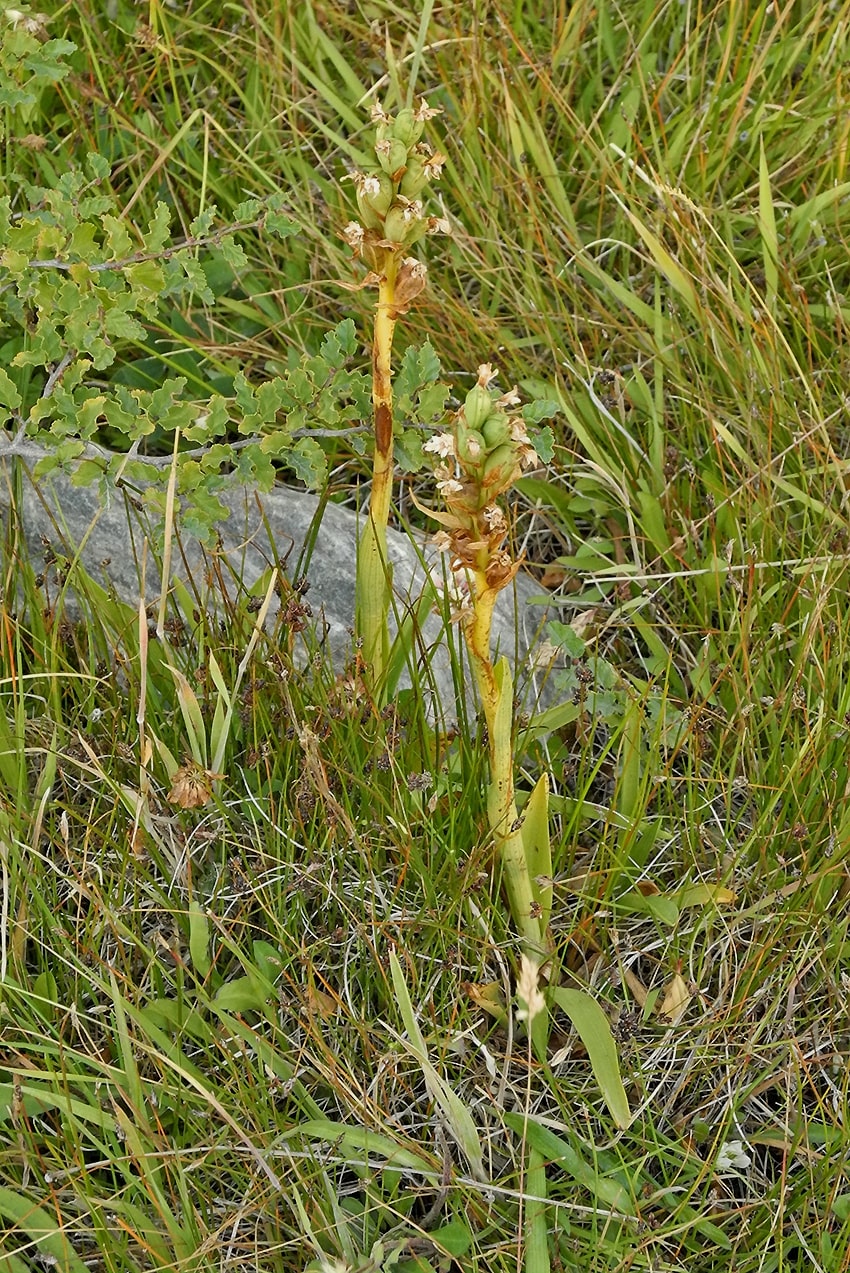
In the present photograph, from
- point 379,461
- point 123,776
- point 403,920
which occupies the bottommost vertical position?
point 403,920

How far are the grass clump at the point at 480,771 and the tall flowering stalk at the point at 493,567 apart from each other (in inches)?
2.3

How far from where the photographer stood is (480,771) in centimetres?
196

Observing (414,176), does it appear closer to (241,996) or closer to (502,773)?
(502,773)

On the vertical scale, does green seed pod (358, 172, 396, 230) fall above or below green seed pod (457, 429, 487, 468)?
above

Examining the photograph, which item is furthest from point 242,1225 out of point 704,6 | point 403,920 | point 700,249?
point 704,6

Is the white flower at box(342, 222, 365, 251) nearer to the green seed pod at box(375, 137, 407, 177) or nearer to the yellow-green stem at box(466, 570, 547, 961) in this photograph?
the green seed pod at box(375, 137, 407, 177)

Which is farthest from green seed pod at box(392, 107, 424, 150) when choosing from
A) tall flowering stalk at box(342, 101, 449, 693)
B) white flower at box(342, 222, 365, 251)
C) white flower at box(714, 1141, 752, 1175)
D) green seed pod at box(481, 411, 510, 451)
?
white flower at box(714, 1141, 752, 1175)

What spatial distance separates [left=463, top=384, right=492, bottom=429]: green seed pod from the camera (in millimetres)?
1374

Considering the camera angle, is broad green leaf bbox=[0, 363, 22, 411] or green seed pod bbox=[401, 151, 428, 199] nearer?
green seed pod bbox=[401, 151, 428, 199]

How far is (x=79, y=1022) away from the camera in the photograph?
5.93 feet

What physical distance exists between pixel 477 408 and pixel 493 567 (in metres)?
0.20

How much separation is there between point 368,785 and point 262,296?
1.33 meters

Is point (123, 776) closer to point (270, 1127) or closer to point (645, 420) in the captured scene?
point (270, 1127)

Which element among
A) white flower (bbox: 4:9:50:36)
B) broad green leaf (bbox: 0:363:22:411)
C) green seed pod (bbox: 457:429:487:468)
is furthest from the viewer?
white flower (bbox: 4:9:50:36)
